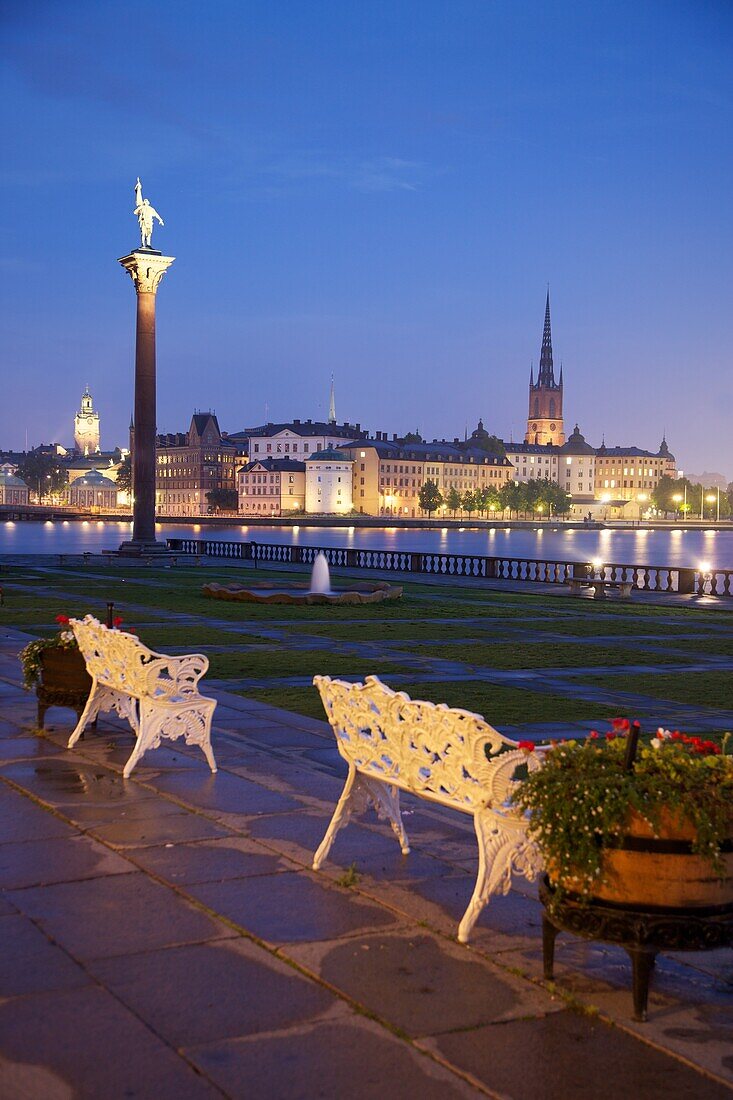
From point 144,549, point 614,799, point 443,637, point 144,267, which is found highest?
point 144,267

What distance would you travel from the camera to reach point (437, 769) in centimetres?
616

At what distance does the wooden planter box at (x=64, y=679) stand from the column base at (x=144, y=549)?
42531mm

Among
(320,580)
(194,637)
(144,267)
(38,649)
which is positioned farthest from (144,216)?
(38,649)

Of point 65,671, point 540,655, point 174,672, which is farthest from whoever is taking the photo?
point 540,655

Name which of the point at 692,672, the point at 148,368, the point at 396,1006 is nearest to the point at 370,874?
the point at 396,1006

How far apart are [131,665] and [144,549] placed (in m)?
44.8

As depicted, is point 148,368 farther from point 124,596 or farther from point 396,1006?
point 396,1006

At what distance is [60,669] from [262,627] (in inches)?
498

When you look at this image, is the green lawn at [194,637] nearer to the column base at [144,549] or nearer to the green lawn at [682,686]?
the green lawn at [682,686]

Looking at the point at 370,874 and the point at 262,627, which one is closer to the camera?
the point at 370,874

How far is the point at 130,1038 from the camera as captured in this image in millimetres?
→ 4578

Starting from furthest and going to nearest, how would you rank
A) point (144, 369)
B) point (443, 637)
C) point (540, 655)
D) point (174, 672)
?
point (144, 369) → point (443, 637) → point (540, 655) → point (174, 672)

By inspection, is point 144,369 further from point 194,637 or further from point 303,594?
point 194,637

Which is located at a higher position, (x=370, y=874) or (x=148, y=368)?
(x=148, y=368)
